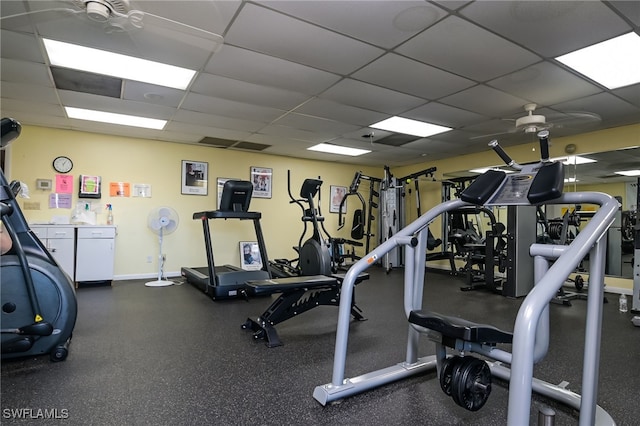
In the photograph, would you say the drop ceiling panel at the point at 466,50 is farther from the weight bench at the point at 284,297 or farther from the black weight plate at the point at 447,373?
the black weight plate at the point at 447,373

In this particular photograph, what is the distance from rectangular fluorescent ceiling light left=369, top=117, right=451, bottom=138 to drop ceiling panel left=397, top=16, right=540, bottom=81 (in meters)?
1.52

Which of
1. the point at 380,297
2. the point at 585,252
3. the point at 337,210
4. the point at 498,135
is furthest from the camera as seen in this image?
the point at 337,210

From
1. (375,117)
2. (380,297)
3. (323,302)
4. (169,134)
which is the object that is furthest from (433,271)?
(169,134)

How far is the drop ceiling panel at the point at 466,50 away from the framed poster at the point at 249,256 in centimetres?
463

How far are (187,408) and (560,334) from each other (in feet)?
10.1

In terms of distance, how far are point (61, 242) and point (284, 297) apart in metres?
3.78

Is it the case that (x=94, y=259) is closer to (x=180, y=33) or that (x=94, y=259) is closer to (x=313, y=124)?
(x=313, y=124)

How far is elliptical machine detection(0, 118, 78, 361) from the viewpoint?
7.29 feet

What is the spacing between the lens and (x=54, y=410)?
1731 millimetres

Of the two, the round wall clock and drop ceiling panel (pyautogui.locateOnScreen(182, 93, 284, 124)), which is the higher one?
drop ceiling panel (pyautogui.locateOnScreen(182, 93, 284, 124))

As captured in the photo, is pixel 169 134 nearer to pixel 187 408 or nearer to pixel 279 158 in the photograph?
pixel 279 158

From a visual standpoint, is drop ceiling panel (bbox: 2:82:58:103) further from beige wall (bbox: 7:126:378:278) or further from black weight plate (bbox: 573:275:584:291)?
black weight plate (bbox: 573:275:584:291)

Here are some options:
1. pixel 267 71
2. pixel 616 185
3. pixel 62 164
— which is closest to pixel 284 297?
pixel 267 71

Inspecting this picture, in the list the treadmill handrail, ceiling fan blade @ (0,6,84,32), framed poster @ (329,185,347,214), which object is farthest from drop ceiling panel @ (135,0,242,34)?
framed poster @ (329,185,347,214)
